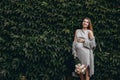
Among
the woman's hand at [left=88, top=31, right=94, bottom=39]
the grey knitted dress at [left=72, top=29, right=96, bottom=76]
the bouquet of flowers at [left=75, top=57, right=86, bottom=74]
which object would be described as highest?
the woman's hand at [left=88, top=31, right=94, bottom=39]

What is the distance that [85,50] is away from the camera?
454 inches

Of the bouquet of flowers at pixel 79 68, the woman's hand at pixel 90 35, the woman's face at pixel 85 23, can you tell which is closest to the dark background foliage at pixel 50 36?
the woman's face at pixel 85 23

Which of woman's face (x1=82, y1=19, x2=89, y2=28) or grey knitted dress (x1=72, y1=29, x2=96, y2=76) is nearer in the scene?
grey knitted dress (x1=72, y1=29, x2=96, y2=76)

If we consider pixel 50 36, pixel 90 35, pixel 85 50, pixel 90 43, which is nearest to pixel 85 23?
pixel 90 35

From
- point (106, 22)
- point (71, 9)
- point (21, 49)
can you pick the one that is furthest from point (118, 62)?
point (21, 49)

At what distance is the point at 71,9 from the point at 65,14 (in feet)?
0.76

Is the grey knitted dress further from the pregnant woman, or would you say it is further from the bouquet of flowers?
the bouquet of flowers

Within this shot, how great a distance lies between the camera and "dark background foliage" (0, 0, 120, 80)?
12.0 metres

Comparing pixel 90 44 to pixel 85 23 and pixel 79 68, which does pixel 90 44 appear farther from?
pixel 79 68

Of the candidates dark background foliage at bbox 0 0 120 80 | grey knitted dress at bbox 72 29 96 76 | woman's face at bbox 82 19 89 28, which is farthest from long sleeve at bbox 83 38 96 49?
dark background foliage at bbox 0 0 120 80

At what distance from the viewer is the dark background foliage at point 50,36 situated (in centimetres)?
1198

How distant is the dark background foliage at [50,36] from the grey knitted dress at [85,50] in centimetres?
48

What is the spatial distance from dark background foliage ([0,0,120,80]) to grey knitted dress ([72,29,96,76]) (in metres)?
0.48

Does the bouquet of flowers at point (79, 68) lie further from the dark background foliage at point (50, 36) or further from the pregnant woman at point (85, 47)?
the dark background foliage at point (50, 36)
